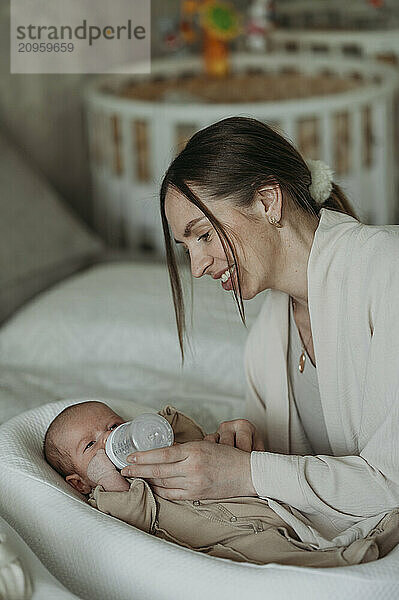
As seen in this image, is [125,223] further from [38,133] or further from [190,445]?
[190,445]

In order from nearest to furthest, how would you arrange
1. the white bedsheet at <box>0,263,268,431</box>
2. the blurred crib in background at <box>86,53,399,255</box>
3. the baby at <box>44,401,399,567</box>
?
the baby at <box>44,401,399,567</box> < the white bedsheet at <box>0,263,268,431</box> < the blurred crib in background at <box>86,53,399,255</box>

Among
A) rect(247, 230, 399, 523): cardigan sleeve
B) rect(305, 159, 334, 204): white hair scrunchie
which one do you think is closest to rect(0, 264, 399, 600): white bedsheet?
rect(247, 230, 399, 523): cardigan sleeve

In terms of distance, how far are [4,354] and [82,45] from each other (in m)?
1.19

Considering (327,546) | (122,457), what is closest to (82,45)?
(122,457)

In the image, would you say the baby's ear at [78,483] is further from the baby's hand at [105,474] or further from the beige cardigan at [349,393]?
the beige cardigan at [349,393]

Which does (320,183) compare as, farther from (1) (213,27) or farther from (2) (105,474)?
(1) (213,27)

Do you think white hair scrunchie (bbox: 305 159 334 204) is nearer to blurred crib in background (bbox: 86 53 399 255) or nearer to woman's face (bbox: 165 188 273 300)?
woman's face (bbox: 165 188 273 300)

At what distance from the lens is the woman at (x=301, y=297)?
3.64 ft

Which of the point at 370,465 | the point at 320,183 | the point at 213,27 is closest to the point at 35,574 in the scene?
the point at 370,465

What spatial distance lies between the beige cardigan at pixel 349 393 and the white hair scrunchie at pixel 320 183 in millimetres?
32

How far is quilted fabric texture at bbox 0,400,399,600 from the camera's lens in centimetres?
96

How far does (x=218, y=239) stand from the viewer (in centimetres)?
117

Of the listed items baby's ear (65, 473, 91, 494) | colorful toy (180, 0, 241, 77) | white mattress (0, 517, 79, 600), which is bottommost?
baby's ear (65, 473, 91, 494)

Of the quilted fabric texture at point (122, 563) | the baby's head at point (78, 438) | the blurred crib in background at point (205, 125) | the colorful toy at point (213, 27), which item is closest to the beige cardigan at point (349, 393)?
the quilted fabric texture at point (122, 563)
